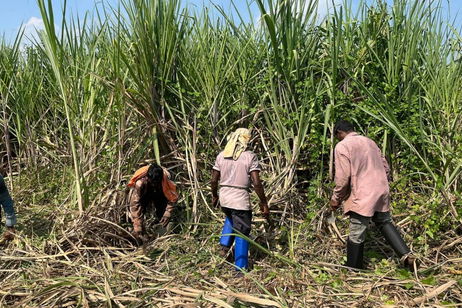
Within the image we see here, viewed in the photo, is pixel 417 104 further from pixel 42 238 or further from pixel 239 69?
pixel 42 238

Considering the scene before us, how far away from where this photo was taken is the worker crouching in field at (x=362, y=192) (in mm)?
2820

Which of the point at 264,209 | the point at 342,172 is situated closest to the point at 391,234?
the point at 342,172

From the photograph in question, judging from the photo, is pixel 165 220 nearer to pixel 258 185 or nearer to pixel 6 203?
pixel 258 185

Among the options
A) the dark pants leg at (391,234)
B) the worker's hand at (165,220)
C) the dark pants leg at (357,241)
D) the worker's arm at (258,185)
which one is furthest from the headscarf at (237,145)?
the dark pants leg at (391,234)

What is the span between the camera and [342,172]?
2896mm

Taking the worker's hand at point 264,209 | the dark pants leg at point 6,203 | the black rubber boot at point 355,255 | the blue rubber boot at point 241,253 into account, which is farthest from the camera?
the dark pants leg at point 6,203

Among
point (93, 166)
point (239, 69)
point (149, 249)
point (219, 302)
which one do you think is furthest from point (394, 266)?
point (93, 166)

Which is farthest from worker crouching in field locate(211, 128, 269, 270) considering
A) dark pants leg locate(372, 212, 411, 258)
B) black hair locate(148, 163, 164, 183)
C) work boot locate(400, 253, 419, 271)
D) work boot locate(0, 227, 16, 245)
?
work boot locate(0, 227, 16, 245)

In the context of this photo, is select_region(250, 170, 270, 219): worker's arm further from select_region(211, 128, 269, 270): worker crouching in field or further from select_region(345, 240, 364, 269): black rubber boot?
select_region(345, 240, 364, 269): black rubber boot

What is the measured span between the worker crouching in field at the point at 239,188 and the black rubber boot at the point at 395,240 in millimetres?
828

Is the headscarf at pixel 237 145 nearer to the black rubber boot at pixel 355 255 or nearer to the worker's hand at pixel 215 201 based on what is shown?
the worker's hand at pixel 215 201

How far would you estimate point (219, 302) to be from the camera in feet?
7.31

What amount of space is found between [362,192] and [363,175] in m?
0.11

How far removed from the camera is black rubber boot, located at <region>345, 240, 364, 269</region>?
9.34ft
